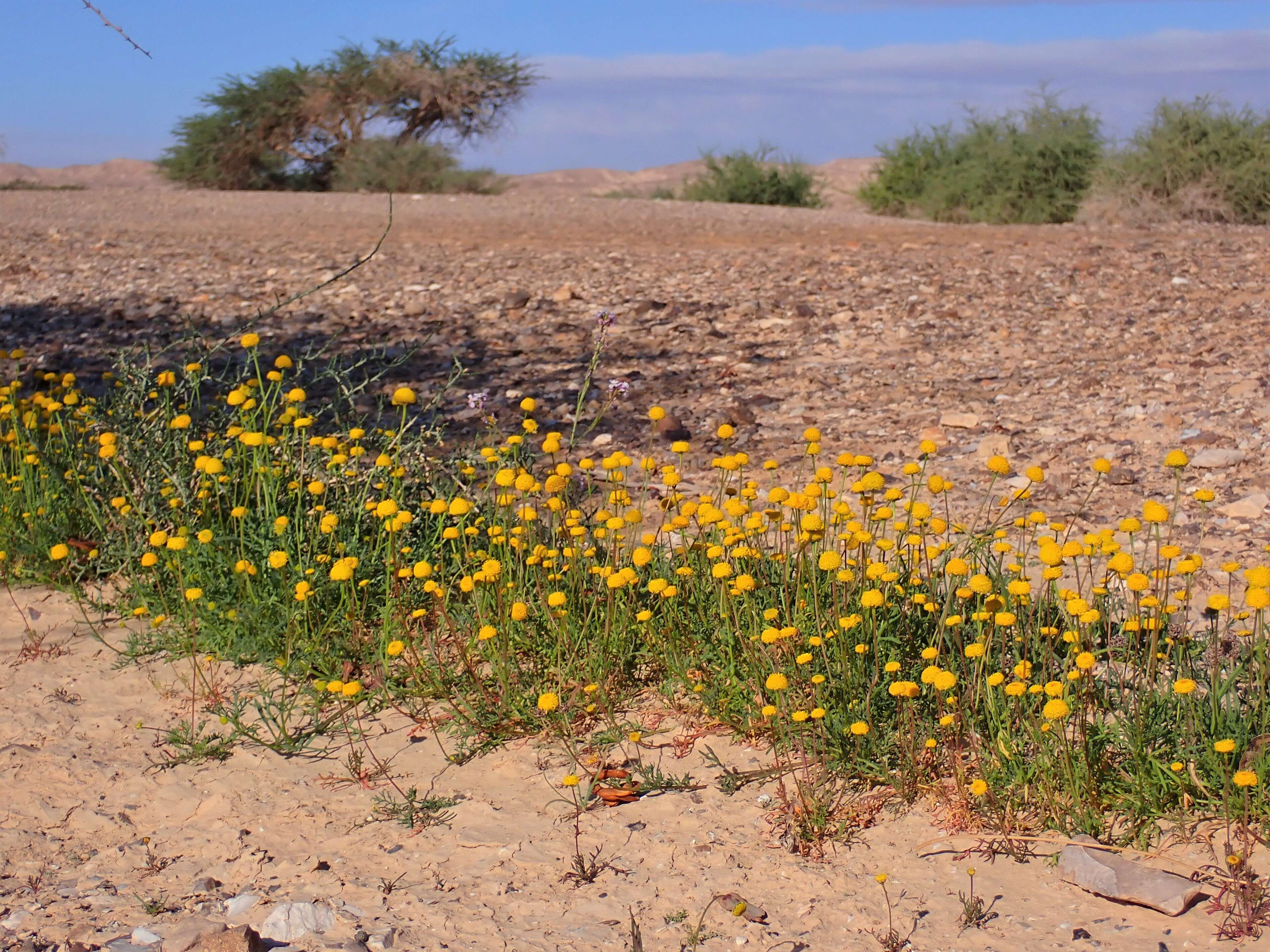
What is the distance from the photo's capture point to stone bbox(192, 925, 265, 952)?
84.7 inches

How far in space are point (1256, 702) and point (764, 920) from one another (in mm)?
1240

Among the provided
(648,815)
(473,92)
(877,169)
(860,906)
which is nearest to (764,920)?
(860,906)

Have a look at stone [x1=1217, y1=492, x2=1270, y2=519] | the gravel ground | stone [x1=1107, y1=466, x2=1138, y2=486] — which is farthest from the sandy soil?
stone [x1=1107, y1=466, x2=1138, y2=486]

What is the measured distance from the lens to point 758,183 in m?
20.2

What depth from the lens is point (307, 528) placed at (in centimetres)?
365

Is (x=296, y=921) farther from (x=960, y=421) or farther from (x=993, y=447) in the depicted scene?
(x=960, y=421)

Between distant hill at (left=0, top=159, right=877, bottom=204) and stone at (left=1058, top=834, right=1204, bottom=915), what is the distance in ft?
139

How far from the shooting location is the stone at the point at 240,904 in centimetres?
236

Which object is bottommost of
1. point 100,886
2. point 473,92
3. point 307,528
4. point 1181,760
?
point 100,886

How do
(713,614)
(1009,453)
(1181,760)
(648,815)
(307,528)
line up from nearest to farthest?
(1181,760), (648,815), (713,614), (307,528), (1009,453)

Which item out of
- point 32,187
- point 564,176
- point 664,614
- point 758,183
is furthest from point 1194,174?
point 564,176

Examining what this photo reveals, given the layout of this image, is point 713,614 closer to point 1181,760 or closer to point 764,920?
point 764,920

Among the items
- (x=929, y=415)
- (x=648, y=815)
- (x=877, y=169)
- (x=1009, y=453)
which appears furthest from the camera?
(x=877, y=169)

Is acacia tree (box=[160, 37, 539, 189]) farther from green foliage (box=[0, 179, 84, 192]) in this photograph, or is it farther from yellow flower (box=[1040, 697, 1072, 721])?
yellow flower (box=[1040, 697, 1072, 721])
